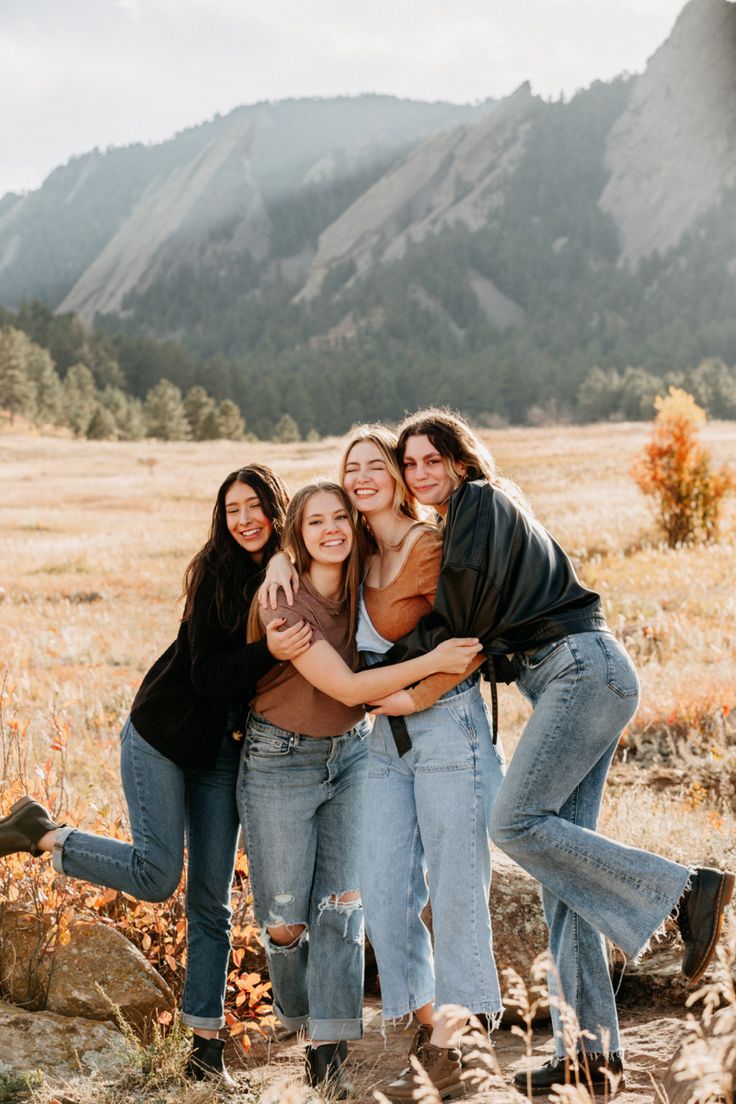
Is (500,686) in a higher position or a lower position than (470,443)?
lower

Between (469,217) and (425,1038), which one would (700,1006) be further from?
(469,217)

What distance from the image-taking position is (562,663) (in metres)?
3.39

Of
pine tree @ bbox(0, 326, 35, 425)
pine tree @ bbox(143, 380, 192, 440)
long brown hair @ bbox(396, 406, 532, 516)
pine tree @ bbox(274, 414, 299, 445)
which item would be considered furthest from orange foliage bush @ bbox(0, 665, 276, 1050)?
pine tree @ bbox(274, 414, 299, 445)

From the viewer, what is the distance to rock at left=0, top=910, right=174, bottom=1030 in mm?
4020

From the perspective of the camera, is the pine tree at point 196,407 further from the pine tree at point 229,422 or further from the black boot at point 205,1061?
the black boot at point 205,1061

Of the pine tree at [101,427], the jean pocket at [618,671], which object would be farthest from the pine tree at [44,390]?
the jean pocket at [618,671]

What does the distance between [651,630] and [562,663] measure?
21.9ft

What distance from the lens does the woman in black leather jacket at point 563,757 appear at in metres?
3.32

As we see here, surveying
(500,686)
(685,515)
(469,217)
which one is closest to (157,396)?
(685,515)

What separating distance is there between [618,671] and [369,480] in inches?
44.2

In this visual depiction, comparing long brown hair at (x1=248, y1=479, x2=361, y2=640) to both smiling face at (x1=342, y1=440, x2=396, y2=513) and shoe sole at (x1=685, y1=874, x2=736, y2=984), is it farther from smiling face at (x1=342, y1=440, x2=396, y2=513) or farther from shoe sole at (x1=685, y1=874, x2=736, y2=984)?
shoe sole at (x1=685, y1=874, x2=736, y2=984)

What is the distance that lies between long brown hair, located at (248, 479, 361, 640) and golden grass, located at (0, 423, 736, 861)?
0.27 metres

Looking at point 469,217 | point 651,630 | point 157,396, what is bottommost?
point 651,630

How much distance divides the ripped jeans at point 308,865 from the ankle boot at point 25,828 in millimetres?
766
